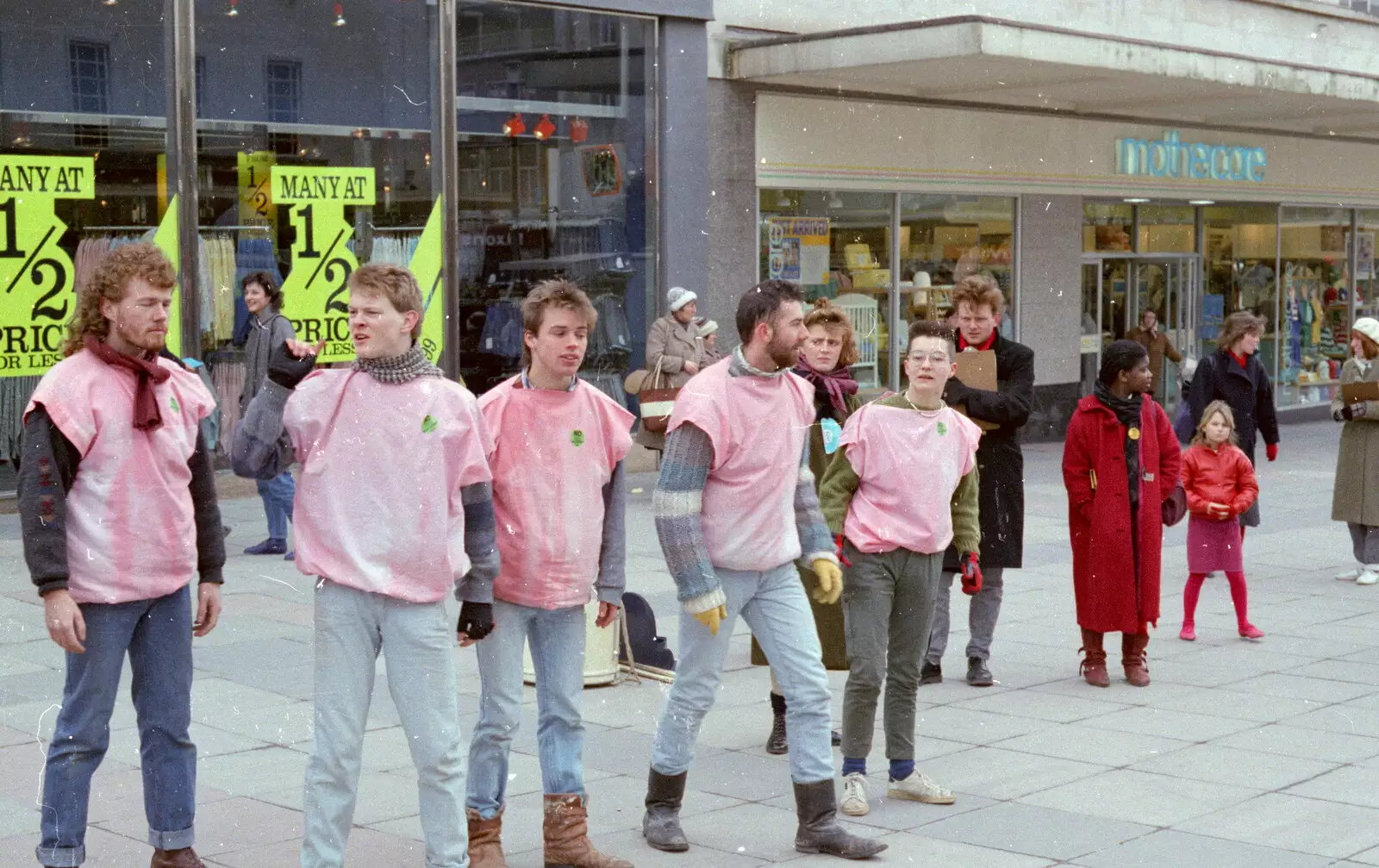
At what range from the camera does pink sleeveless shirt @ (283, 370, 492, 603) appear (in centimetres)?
466

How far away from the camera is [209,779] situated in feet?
20.7

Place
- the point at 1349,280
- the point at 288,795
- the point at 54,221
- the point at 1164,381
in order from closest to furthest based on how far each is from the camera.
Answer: the point at 288,795 < the point at 54,221 < the point at 1164,381 < the point at 1349,280

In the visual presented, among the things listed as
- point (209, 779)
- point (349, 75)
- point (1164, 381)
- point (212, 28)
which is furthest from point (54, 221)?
point (1164, 381)

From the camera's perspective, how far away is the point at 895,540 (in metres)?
6.06

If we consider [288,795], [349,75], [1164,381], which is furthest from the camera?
[1164,381]

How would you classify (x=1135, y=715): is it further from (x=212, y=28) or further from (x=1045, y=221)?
(x=1045, y=221)

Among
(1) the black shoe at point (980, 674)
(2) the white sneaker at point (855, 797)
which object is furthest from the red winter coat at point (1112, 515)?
(2) the white sneaker at point (855, 797)

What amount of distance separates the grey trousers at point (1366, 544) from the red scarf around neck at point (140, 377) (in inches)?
337

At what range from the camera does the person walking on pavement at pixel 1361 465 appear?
36.3ft

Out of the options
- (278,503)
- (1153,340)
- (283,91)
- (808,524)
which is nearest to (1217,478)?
(808,524)

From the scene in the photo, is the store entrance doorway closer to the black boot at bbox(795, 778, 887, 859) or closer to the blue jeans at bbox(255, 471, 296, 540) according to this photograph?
the blue jeans at bbox(255, 471, 296, 540)

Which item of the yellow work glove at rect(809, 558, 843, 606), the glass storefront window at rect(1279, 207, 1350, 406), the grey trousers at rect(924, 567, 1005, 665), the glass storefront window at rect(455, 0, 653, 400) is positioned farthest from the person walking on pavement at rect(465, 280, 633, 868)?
the glass storefront window at rect(1279, 207, 1350, 406)

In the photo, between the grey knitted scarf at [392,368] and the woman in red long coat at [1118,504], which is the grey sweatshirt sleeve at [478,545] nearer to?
the grey knitted scarf at [392,368]

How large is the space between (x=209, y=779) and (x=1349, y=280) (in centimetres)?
2312
